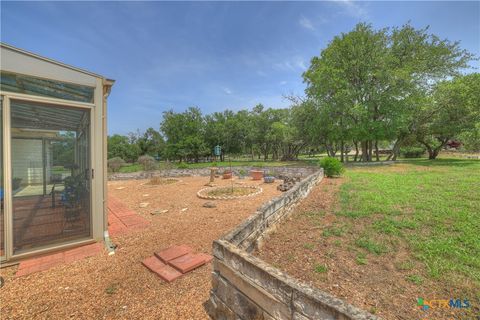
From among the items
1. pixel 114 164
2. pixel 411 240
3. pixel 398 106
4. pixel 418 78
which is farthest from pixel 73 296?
pixel 418 78

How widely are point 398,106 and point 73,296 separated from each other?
56.5 ft

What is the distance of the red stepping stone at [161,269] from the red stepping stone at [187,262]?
2.4 inches

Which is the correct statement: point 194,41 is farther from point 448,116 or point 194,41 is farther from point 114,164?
point 448,116

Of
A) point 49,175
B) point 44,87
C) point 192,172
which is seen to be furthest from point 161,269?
point 192,172

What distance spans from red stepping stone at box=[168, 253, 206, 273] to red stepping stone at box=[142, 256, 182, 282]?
0.20 ft

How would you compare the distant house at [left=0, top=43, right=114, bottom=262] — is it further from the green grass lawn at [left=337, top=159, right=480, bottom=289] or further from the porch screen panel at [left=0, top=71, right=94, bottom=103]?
the green grass lawn at [left=337, top=159, right=480, bottom=289]

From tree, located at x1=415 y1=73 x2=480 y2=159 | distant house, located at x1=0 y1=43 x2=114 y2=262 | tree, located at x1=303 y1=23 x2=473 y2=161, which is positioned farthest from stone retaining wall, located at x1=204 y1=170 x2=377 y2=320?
tree, located at x1=415 y1=73 x2=480 y2=159

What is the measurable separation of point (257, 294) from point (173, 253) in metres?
1.91

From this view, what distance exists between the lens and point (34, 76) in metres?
2.86

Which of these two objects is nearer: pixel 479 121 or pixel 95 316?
pixel 95 316

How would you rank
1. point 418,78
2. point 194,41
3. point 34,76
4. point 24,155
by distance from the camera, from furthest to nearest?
point 418,78 → point 194,41 → point 24,155 → point 34,76

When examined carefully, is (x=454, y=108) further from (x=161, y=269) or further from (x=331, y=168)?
(x=161, y=269)

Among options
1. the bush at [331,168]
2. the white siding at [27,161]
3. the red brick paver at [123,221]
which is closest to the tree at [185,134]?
the bush at [331,168]

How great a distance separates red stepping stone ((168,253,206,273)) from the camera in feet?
8.61
